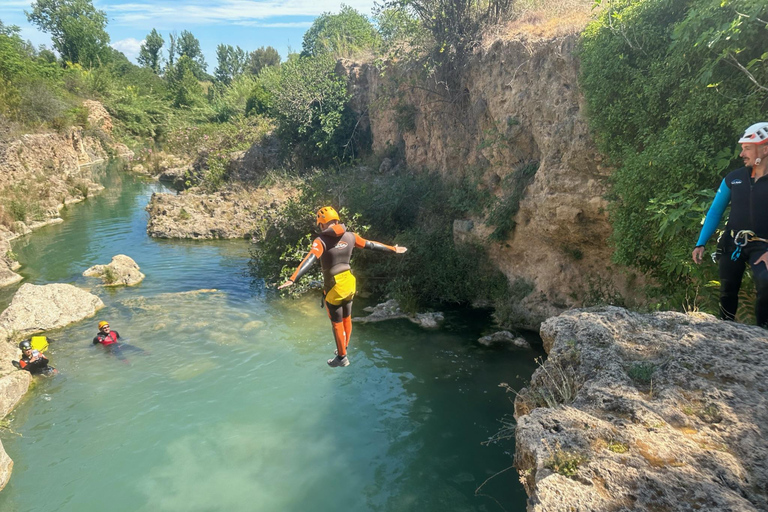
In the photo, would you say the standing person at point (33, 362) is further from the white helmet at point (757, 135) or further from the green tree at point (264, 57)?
the green tree at point (264, 57)

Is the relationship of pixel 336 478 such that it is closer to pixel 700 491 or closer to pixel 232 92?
pixel 700 491

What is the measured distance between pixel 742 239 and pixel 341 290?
4.34m

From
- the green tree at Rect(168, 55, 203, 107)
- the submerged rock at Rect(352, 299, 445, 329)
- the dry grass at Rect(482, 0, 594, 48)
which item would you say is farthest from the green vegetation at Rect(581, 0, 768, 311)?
the green tree at Rect(168, 55, 203, 107)

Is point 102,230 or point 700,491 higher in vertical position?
point 700,491

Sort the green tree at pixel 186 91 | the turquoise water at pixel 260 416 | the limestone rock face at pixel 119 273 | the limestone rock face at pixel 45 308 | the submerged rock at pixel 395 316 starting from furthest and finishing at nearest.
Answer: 1. the green tree at pixel 186 91
2. the limestone rock face at pixel 119 273
3. the submerged rock at pixel 395 316
4. the limestone rock face at pixel 45 308
5. the turquoise water at pixel 260 416

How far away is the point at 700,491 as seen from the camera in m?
2.54

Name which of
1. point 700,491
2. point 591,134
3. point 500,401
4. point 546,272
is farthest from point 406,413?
point 591,134

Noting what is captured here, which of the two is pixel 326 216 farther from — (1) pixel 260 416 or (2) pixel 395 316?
(2) pixel 395 316

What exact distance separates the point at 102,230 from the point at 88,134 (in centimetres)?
2380

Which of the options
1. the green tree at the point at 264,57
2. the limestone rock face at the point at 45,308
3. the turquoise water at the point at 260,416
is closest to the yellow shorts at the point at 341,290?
the turquoise water at the point at 260,416

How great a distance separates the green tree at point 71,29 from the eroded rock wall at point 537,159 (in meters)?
54.1

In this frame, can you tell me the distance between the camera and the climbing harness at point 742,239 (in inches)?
165

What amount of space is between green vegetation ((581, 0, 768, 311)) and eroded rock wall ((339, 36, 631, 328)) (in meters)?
0.86

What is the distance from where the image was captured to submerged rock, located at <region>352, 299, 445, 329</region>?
1057cm
